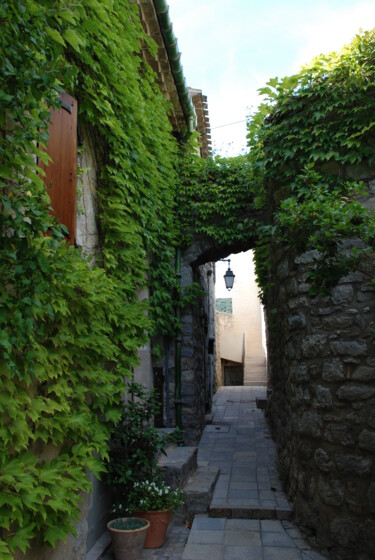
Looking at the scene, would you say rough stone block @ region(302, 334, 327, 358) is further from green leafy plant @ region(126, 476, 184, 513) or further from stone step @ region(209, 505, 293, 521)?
green leafy plant @ region(126, 476, 184, 513)

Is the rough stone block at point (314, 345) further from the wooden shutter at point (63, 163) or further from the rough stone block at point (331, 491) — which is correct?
the wooden shutter at point (63, 163)

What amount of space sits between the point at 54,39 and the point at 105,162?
1.92 meters

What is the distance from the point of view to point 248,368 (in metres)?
16.8

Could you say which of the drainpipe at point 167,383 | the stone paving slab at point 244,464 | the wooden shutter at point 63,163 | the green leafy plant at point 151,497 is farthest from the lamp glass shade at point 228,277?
the wooden shutter at point 63,163

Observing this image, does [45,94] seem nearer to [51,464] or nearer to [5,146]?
[5,146]

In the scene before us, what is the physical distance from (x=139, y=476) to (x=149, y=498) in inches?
8.5

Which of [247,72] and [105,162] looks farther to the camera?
[247,72]

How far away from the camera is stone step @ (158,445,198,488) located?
453 cm

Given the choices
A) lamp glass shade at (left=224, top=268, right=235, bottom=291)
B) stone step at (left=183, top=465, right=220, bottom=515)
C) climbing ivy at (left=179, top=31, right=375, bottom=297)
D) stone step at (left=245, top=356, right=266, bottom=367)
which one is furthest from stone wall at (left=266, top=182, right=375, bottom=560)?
stone step at (left=245, top=356, right=266, bottom=367)

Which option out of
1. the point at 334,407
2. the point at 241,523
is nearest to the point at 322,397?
the point at 334,407

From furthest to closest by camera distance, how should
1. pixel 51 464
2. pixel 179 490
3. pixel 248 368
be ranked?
pixel 248 368, pixel 179 490, pixel 51 464

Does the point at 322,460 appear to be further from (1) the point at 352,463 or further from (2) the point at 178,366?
(2) the point at 178,366

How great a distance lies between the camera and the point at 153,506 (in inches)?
156

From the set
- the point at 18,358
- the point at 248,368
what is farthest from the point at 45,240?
the point at 248,368
